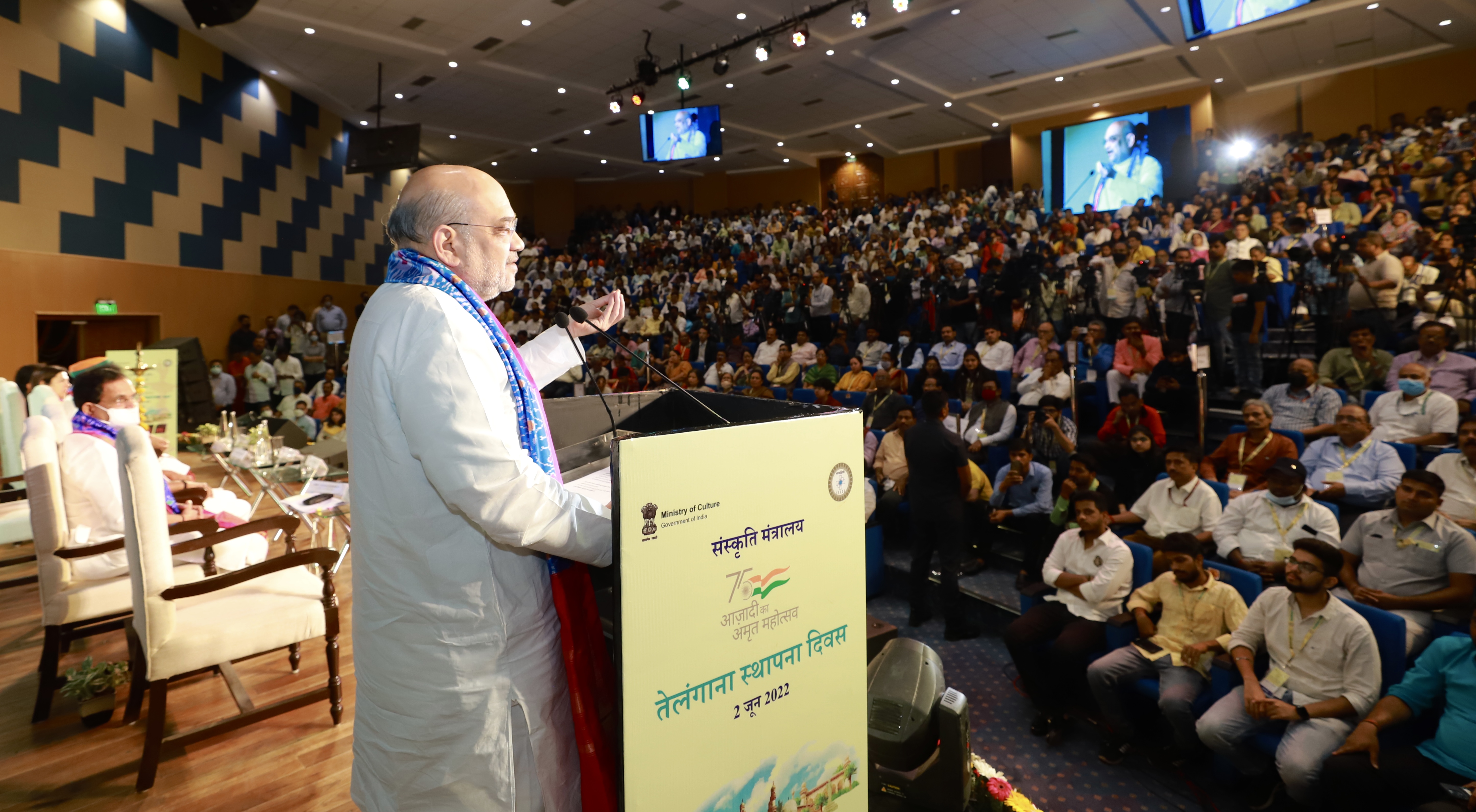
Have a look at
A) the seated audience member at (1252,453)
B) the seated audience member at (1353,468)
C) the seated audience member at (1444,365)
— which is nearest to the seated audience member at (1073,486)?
the seated audience member at (1252,453)

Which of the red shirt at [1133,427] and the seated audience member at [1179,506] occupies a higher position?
the red shirt at [1133,427]

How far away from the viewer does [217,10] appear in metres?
4.24

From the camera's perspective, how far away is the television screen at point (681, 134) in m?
11.5

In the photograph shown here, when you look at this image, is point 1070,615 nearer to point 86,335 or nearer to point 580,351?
point 580,351

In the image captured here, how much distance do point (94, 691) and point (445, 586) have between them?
238cm

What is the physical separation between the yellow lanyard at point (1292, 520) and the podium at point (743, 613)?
3.18m

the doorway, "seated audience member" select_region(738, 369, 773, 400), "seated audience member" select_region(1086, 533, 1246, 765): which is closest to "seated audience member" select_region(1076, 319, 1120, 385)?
"seated audience member" select_region(738, 369, 773, 400)

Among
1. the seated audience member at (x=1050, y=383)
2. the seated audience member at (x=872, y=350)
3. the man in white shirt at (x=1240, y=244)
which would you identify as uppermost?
the man in white shirt at (x=1240, y=244)

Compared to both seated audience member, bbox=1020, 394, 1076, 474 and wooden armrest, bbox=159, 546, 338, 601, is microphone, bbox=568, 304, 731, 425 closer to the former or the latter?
wooden armrest, bbox=159, 546, 338, 601

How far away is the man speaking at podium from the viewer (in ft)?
3.17

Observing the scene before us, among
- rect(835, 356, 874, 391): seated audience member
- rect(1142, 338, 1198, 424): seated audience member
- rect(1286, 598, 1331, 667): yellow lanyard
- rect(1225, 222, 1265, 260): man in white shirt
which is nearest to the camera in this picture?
rect(1286, 598, 1331, 667): yellow lanyard

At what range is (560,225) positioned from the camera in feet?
65.3

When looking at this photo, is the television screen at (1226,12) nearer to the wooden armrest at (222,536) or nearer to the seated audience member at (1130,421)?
the seated audience member at (1130,421)

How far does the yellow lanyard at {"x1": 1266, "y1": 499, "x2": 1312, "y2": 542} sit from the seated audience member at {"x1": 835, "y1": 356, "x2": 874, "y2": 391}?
152 inches
